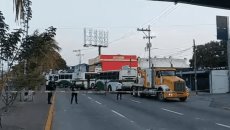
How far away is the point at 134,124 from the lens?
58.3 feet

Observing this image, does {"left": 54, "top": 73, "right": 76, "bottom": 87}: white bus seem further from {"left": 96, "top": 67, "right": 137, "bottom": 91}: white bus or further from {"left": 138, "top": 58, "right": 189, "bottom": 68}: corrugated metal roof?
{"left": 96, "top": 67, "right": 137, "bottom": 91}: white bus

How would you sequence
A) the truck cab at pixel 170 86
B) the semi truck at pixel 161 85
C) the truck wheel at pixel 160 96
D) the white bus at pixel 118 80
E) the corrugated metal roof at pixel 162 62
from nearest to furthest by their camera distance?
the truck cab at pixel 170 86 → the semi truck at pixel 161 85 → the truck wheel at pixel 160 96 → the white bus at pixel 118 80 → the corrugated metal roof at pixel 162 62

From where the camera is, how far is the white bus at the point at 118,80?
49.2m

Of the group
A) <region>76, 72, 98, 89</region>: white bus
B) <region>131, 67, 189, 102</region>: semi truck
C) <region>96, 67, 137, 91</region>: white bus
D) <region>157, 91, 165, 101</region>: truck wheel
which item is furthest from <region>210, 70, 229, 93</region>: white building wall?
<region>157, 91, 165, 101</region>: truck wheel

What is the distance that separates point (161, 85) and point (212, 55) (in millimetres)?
60592

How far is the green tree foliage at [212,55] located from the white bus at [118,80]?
42896mm

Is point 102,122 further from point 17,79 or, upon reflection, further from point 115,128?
point 17,79

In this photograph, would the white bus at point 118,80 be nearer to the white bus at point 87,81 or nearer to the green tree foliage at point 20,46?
the white bus at point 87,81

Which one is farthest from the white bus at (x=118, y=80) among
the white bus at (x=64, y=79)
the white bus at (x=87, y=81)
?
the white bus at (x=64, y=79)

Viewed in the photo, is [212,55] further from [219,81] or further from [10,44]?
[10,44]

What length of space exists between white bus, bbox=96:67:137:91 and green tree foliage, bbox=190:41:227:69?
42.9 metres

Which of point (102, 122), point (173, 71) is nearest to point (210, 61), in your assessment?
point (173, 71)

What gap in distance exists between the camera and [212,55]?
96.1m

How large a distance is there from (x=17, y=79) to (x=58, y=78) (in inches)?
2621
